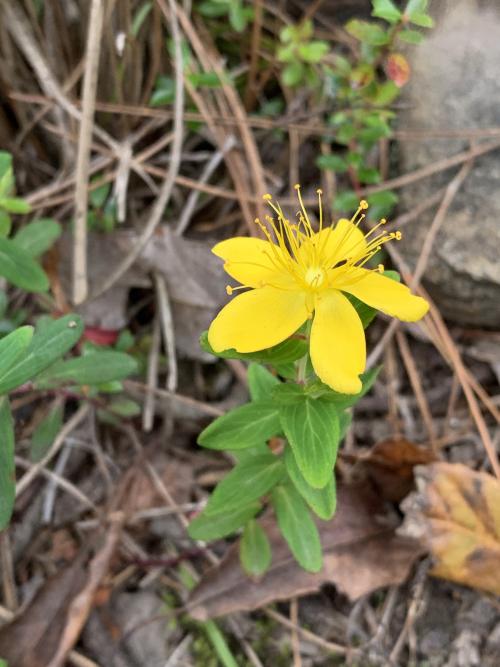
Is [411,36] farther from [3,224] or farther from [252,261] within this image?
[3,224]

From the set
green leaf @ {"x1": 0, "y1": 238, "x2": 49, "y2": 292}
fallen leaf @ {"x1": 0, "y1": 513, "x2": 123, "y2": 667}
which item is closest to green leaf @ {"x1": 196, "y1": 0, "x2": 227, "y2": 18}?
green leaf @ {"x1": 0, "y1": 238, "x2": 49, "y2": 292}

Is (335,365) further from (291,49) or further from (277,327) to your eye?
(291,49)

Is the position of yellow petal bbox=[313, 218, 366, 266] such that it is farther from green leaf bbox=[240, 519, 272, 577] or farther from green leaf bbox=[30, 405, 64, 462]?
green leaf bbox=[30, 405, 64, 462]

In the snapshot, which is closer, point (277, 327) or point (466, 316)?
point (277, 327)

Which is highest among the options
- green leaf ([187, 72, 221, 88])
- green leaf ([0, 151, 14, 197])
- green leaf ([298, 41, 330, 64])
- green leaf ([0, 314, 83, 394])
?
green leaf ([298, 41, 330, 64])

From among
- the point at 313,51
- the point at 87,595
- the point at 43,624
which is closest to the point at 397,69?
the point at 313,51

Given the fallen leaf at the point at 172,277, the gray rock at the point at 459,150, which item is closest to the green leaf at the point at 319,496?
the fallen leaf at the point at 172,277

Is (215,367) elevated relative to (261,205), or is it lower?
lower

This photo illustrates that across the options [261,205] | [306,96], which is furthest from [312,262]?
[306,96]
